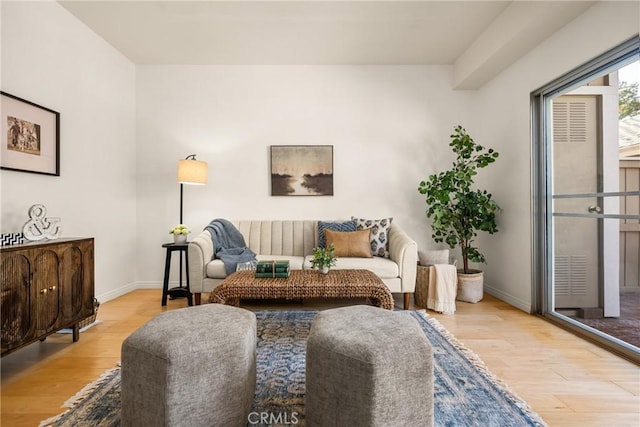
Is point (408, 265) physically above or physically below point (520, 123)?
below

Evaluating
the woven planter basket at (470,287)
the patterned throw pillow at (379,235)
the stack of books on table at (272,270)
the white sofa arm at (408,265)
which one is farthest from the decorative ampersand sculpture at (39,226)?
the woven planter basket at (470,287)

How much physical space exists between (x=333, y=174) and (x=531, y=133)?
2.15 meters

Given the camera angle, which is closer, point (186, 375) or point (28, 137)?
point (186, 375)

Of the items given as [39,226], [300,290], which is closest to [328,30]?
[300,290]

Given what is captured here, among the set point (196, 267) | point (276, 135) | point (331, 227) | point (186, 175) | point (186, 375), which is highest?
point (276, 135)

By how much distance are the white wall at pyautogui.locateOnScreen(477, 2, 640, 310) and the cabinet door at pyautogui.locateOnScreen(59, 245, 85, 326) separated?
3.92m

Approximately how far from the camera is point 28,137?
98.7 inches

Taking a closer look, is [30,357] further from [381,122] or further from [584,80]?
[584,80]

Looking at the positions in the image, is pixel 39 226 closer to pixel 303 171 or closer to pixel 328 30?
pixel 303 171

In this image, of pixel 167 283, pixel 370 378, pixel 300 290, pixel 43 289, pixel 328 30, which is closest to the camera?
pixel 370 378

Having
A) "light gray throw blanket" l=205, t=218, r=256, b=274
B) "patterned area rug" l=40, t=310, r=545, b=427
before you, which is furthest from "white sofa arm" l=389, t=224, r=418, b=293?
"light gray throw blanket" l=205, t=218, r=256, b=274

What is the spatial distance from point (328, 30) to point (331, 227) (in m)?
2.10

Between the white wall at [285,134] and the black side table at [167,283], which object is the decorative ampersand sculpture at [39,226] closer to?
the black side table at [167,283]

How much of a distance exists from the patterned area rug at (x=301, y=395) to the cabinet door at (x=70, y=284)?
685mm
